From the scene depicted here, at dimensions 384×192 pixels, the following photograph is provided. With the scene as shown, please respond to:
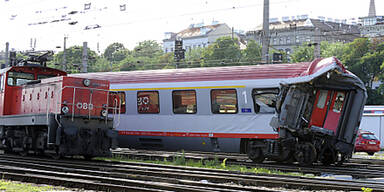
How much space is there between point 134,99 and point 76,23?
15.0 m

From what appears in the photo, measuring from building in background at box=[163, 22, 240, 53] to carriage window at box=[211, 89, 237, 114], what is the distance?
11499cm

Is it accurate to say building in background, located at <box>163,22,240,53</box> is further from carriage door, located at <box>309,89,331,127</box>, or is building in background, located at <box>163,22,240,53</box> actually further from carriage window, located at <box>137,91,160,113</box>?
carriage door, located at <box>309,89,331,127</box>

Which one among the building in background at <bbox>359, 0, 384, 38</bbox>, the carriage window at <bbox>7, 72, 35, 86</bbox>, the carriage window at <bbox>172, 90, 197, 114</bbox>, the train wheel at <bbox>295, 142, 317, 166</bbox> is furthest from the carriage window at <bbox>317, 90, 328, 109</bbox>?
the building in background at <bbox>359, 0, 384, 38</bbox>

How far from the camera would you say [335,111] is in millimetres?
15805

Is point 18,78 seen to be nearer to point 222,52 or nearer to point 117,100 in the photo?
point 117,100

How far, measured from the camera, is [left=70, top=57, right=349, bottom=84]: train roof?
15.4 meters

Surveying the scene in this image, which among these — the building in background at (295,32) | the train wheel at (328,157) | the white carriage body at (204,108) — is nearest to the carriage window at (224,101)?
the white carriage body at (204,108)

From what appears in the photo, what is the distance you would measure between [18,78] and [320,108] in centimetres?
1096

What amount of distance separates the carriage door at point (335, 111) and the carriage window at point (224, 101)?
3.19 metres

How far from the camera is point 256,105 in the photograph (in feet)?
54.6

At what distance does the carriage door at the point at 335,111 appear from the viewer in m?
15.7

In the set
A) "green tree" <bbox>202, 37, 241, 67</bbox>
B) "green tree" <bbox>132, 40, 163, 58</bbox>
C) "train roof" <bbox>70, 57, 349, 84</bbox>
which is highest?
"green tree" <bbox>132, 40, 163, 58</bbox>

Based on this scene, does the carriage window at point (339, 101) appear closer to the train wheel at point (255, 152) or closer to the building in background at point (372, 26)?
the train wheel at point (255, 152)

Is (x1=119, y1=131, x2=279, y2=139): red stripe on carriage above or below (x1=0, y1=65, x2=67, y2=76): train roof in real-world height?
below
